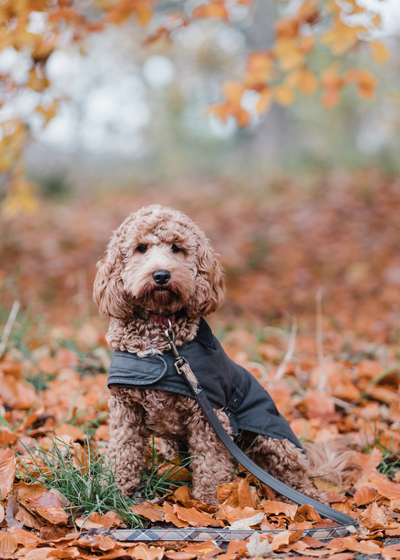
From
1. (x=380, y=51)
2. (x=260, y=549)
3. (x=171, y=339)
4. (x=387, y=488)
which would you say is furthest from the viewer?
(x=380, y=51)

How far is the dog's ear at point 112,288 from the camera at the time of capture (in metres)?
2.50

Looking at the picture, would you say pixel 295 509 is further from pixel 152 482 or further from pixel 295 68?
pixel 295 68

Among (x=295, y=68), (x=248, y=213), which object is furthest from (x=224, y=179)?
(x=295, y=68)

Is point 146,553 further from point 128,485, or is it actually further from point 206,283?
point 206,283

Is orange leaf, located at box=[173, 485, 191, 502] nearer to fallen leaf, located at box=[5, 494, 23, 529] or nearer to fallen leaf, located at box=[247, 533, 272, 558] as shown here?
fallen leaf, located at box=[247, 533, 272, 558]

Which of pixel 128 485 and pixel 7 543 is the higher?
pixel 7 543

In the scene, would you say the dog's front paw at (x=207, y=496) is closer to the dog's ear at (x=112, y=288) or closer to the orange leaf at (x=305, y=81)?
the dog's ear at (x=112, y=288)

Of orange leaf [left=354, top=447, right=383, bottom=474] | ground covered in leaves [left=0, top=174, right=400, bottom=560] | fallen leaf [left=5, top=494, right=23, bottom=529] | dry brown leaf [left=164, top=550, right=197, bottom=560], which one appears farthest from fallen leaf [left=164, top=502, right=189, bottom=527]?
orange leaf [left=354, top=447, right=383, bottom=474]

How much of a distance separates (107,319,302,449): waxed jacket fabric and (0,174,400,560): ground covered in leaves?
36 cm

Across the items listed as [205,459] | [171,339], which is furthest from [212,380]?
[205,459]

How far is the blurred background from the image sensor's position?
748 cm

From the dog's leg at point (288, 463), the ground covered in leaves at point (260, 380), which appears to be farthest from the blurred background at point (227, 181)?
the dog's leg at point (288, 463)

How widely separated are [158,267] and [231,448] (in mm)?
1032

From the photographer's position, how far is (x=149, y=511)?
2.45 m
